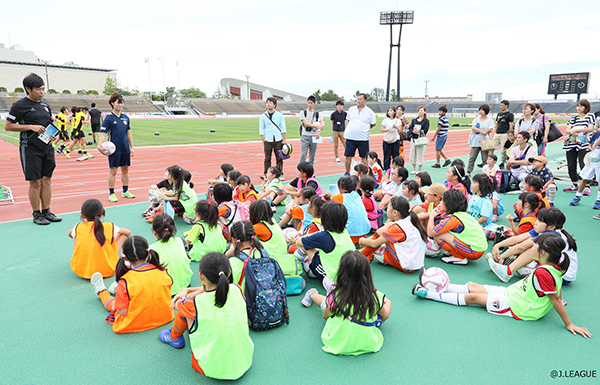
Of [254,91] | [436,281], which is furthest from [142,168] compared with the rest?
[254,91]

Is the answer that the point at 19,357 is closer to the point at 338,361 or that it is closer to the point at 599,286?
the point at 338,361

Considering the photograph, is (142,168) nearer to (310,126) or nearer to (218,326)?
(310,126)

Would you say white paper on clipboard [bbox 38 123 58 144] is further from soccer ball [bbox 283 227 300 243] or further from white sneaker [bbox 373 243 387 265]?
white sneaker [bbox 373 243 387 265]

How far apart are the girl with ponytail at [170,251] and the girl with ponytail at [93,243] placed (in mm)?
761

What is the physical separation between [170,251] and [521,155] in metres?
7.41

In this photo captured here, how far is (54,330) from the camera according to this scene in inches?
127

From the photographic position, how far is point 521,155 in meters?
7.92

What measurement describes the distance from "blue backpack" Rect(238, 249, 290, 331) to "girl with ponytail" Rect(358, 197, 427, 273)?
4.82ft

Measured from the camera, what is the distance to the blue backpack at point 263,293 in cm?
311

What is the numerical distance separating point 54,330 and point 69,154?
12.7 meters

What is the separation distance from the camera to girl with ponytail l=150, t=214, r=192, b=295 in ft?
12.1

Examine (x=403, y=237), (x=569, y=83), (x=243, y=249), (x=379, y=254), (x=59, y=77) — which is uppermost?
(x=59, y=77)

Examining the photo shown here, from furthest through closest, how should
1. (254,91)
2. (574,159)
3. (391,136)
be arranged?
(254,91), (391,136), (574,159)

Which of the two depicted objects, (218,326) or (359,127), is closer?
(218,326)
